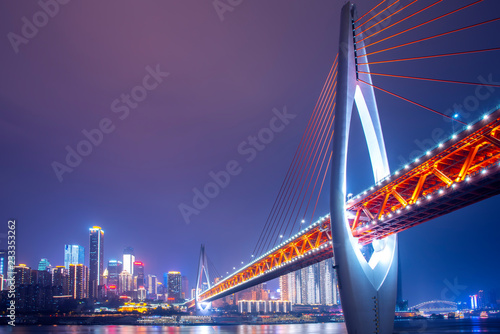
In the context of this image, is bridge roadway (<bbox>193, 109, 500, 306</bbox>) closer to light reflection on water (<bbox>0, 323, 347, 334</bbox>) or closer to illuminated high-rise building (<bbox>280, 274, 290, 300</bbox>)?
light reflection on water (<bbox>0, 323, 347, 334</bbox>)

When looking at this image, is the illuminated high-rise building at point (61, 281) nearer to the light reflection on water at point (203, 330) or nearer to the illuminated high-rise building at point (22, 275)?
the illuminated high-rise building at point (22, 275)

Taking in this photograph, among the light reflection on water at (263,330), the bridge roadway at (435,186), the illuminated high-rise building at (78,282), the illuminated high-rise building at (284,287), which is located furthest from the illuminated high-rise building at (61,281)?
the bridge roadway at (435,186)

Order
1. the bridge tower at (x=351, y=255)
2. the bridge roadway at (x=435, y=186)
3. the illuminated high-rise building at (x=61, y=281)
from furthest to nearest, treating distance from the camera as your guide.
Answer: the illuminated high-rise building at (x=61, y=281)
the bridge tower at (x=351, y=255)
the bridge roadway at (x=435, y=186)

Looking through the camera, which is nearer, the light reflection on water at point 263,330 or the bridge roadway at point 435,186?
the bridge roadway at point 435,186

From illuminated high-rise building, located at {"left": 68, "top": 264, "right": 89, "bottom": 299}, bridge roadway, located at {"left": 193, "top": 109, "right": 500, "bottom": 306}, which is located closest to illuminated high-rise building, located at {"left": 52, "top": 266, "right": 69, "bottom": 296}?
illuminated high-rise building, located at {"left": 68, "top": 264, "right": 89, "bottom": 299}

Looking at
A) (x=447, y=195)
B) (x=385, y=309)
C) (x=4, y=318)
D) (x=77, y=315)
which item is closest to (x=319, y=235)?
(x=385, y=309)

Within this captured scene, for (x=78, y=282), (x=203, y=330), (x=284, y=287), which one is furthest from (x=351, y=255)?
(x=78, y=282)
